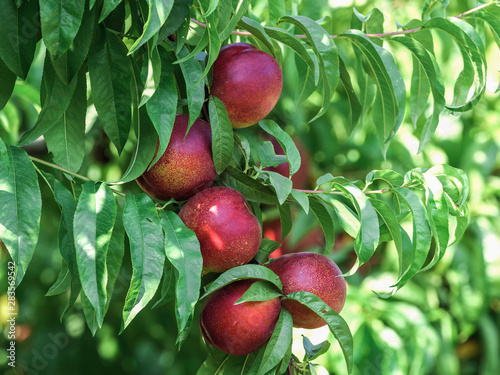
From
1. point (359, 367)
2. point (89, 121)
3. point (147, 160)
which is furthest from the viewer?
point (359, 367)

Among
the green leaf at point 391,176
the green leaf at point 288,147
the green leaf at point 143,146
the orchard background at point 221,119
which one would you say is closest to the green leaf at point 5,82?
the orchard background at point 221,119

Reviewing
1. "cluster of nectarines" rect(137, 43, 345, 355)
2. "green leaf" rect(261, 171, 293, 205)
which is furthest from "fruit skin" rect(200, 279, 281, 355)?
"green leaf" rect(261, 171, 293, 205)

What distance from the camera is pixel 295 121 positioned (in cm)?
141

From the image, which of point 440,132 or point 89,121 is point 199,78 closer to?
point 89,121

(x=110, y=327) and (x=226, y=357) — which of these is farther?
(x=110, y=327)

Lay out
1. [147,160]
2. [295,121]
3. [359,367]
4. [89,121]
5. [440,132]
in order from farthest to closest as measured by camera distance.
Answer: [440,132], [295,121], [359,367], [89,121], [147,160]

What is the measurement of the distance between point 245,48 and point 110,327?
1030 mm

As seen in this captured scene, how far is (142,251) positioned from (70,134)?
0.58ft

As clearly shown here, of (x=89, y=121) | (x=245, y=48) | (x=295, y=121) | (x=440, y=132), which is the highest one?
(x=245, y=48)

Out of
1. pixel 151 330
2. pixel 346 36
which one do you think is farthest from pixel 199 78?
pixel 151 330

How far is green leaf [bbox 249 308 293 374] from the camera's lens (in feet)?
1.71

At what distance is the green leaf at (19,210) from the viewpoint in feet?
1.43

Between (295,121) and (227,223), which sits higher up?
(227,223)

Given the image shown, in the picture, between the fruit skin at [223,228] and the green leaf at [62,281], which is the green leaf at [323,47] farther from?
the green leaf at [62,281]
